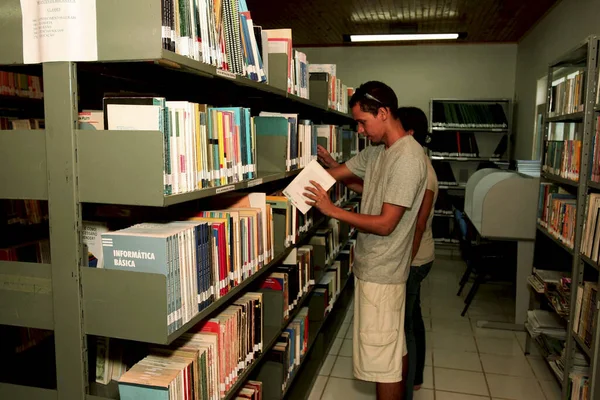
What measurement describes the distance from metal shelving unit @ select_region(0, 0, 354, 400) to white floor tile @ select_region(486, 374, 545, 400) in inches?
100

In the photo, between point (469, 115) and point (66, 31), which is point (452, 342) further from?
point (469, 115)

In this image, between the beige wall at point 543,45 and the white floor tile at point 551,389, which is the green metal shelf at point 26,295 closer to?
the white floor tile at point 551,389

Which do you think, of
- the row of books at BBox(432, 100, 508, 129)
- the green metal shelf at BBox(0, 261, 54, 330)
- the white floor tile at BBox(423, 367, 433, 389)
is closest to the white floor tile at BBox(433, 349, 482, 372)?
the white floor tile at BBox(423, 367, 433, 389)

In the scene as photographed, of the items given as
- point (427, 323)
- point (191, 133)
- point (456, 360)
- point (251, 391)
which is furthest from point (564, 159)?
point (191, 133)

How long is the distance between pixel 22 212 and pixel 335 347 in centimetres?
237

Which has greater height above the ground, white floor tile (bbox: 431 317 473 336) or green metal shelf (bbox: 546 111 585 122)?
green metal shelf (bbox: 546 111 585 122)

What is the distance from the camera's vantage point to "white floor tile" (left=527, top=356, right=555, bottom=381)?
11.0ft

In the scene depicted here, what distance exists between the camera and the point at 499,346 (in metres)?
3.85

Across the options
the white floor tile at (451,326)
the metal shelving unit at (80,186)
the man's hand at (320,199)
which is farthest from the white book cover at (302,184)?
the white floor tile at (451,326)

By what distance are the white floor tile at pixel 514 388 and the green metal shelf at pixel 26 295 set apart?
272cm

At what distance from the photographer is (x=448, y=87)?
7.47 metres

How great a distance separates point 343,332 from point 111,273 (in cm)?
304

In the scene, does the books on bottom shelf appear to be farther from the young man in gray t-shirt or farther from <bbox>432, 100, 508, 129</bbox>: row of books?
<bbox>432, 100, 508, 129</bbox>: row of books

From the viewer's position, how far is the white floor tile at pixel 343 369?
10.9 ft
